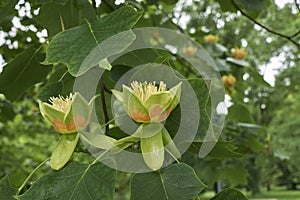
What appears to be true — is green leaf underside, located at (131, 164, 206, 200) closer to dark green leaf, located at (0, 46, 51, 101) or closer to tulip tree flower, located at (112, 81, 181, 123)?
tulip tree flower, located at (112, 81, 181, 123)

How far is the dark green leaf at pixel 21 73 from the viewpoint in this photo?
61cm

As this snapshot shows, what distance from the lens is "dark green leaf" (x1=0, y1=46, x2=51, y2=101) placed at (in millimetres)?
606

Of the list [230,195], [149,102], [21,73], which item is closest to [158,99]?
[149,102]

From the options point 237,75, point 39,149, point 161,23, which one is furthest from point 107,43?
point 39,149

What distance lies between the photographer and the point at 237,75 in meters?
1.43

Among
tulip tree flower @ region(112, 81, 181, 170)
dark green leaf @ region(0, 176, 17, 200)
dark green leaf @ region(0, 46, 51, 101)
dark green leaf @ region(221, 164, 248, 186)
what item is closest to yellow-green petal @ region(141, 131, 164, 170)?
tulip tree flower @ region(112, 81, 181, 170)

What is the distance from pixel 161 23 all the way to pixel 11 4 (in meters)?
0.44

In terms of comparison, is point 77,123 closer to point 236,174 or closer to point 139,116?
point 139,116

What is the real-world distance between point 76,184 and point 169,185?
79 millimetres

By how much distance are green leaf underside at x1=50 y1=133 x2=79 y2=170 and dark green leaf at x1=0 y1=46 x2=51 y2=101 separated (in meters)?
0.22

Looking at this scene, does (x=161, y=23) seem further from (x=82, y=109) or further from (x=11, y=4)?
(x=82, y=109)

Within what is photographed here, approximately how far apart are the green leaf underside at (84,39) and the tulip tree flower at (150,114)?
0.04m

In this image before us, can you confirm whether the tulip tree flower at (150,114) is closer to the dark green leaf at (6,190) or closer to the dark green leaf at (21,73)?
the dark green leaf at (6,190)

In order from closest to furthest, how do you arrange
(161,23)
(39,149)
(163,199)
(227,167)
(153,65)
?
1. (163,199)
2. (153,65)
3. (161,23)
4. (227,167)
5. (39,149)
